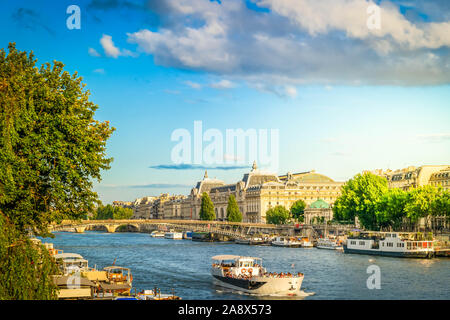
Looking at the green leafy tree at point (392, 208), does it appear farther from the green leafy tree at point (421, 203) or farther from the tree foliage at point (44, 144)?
the tree foliage at point (44, 144)

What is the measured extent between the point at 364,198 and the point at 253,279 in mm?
67987

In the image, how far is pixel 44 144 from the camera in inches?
934

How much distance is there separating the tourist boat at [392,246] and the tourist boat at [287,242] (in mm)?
22174

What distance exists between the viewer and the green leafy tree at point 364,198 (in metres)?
108

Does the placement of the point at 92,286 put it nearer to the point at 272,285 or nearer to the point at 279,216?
the point at 272,285

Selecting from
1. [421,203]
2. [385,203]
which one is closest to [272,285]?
[421,203]

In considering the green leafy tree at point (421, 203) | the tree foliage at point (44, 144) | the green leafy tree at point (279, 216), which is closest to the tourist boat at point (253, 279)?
the tree foliage at point (44, 144)

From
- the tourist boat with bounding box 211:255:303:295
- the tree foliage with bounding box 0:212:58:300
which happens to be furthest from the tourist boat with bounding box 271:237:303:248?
the tree foliage with bounding box 0:212:58:300

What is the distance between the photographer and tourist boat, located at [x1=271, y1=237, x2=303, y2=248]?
114 meters
